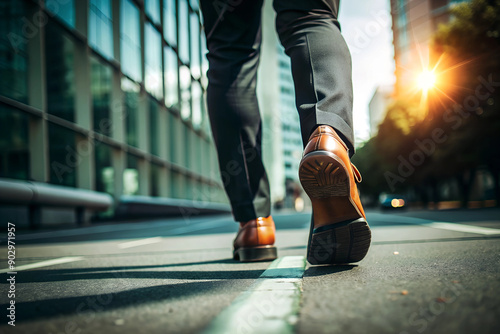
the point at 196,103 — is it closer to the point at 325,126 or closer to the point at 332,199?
the point at 325,126

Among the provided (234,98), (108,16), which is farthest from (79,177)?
(234,98)

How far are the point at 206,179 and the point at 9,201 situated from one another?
24.9m

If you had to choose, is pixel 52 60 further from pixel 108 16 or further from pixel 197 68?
pixel 197 68

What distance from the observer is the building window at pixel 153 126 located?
2259 cm

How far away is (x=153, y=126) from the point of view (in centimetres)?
2309

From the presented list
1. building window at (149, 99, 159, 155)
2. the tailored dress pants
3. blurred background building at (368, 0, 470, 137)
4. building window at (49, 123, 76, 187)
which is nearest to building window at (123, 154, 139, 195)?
building window at (149, 99, 159, 155)

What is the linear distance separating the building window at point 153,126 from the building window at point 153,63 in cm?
56

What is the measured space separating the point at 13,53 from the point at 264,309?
12438mm

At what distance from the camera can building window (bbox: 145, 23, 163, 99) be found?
22.3 metres

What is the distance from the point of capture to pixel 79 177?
47.8 feet

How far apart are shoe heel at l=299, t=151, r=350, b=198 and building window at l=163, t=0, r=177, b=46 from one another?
2594 centimetres

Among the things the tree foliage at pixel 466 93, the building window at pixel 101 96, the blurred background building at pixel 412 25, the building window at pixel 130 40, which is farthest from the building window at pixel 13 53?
the blurred background building at pixel 412 25

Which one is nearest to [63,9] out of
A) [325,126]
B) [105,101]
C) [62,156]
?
[105,101]

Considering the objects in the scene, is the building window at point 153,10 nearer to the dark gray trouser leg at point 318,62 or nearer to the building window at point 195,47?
the building window at point 195,47
